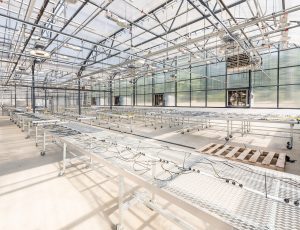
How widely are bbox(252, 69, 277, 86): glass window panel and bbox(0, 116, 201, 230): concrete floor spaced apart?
999 cm

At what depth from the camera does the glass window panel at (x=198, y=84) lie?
1217 cm

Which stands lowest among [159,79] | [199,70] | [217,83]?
[217,83]

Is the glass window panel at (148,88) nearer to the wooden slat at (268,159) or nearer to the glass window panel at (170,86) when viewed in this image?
the glass window panel at (170,86)

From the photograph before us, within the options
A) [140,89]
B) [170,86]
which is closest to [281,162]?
[170,86]

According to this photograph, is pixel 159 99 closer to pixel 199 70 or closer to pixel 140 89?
pixel 140 89

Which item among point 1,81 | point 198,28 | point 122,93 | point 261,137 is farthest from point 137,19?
point 1,81

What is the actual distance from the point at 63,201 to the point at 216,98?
35.7 ft

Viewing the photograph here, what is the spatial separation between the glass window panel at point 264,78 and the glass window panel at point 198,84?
10.4 feet

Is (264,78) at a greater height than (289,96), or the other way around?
(264,78)

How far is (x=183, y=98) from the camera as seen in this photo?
43.9 feet

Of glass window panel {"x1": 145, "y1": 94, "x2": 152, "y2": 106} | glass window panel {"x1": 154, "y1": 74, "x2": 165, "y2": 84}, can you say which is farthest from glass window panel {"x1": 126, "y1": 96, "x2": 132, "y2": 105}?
glass window panel {"x1": 154, "y1": 74, "x2": 165, "y2": 84}

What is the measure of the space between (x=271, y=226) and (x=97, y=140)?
105 inches

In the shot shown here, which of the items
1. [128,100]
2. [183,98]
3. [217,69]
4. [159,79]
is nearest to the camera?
[217,69]

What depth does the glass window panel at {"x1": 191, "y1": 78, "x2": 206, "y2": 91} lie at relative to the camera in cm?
1217
